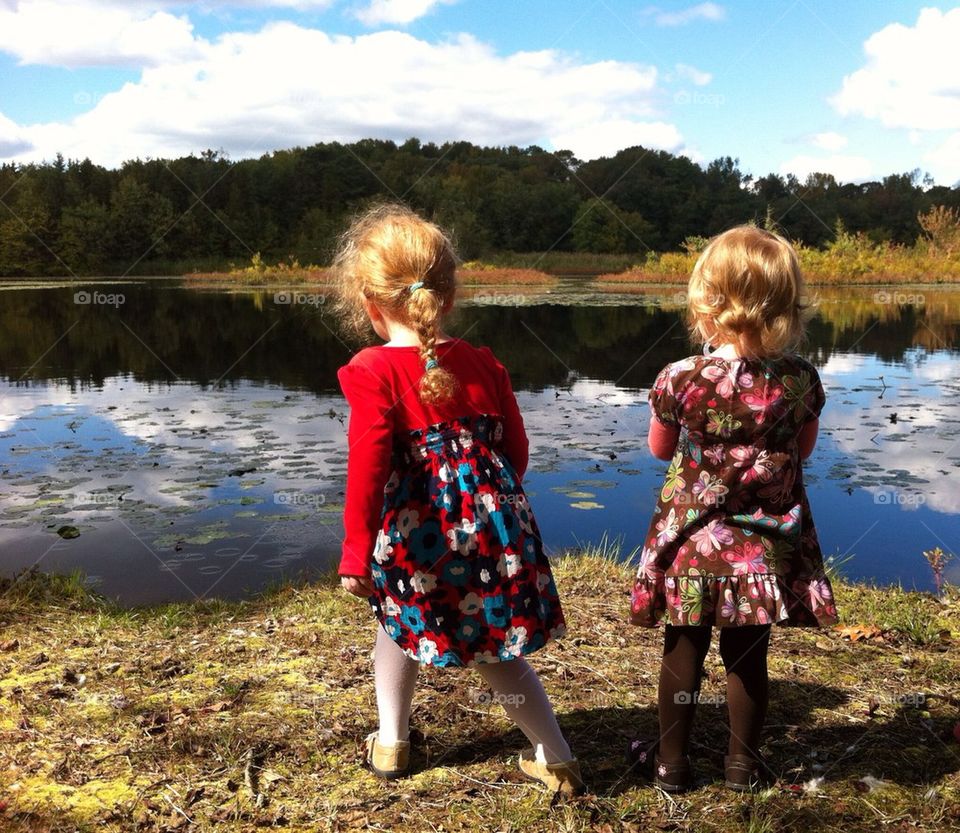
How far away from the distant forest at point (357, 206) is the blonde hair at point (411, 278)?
38.4 metres

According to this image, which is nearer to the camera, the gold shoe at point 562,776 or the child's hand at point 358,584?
the child's hand at point 358,584

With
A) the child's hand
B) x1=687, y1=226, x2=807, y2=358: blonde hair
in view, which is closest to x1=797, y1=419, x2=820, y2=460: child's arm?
x1=687, y1=226, x2=807, y2=358: blonde hair

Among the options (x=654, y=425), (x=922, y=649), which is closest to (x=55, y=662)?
(x=654, y=425)

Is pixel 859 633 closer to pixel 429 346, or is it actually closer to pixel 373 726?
pixel 373 726

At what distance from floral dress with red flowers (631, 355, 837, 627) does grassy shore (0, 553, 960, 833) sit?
520 mm

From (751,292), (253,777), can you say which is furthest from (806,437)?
(253,777)

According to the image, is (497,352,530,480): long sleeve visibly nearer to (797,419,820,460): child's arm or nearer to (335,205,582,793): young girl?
(335,205,582,793): young girl

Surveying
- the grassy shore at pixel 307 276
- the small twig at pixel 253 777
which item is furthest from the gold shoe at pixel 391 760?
the grassy shore at pixel 307 276

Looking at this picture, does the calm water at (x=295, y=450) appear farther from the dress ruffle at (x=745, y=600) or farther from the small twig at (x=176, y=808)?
the dress ruffle at (x=745, y=600)

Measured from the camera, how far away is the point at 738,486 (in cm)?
203

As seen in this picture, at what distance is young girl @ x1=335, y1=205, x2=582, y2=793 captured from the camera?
1991 millimetres

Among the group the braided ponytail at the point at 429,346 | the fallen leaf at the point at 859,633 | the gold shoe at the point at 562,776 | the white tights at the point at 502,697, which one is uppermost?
the braided ponytail at the point at 429,346

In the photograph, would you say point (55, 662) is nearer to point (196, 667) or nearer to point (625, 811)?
point (196, 667)

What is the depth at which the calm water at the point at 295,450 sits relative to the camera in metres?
4.94
